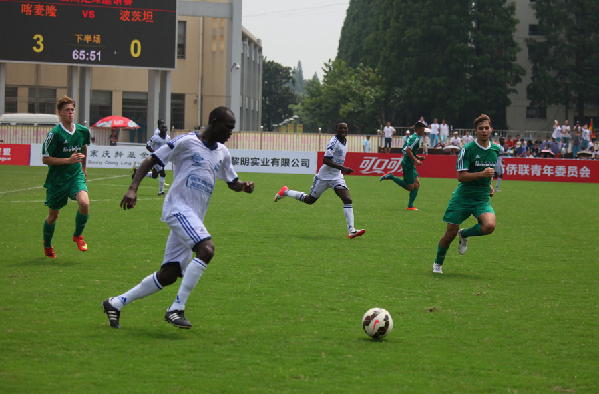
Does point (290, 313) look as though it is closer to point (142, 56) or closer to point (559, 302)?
point (559, 302)

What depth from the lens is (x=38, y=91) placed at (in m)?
52.5

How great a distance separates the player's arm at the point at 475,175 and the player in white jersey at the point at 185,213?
394 centimetres

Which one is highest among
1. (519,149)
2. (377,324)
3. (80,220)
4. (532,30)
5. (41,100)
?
(532,30)

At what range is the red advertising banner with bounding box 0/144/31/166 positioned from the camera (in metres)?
34.4

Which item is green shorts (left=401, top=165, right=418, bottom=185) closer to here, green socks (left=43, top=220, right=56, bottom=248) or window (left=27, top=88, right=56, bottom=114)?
green socks (left=43, top=220, right=56, bottom=248)

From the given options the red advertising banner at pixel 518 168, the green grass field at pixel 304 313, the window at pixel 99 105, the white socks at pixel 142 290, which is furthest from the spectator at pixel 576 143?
the white socks at pixel 142 290

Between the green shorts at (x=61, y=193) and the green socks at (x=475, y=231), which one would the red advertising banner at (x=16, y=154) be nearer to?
the green shorts at (x=61, y=193)

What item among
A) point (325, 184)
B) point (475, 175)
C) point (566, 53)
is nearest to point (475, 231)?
point (475, 175)

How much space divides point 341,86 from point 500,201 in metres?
50.8

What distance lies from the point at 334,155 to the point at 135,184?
24.7 feet

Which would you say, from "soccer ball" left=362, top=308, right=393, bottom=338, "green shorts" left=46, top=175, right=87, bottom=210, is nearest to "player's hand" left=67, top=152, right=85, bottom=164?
"green shorts" left=46, top=175, right=87, bottom=210

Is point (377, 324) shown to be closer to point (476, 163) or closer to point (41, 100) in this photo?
point (476, 163)

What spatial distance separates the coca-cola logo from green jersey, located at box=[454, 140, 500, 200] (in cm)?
2557

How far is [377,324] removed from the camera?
20.8 ft
